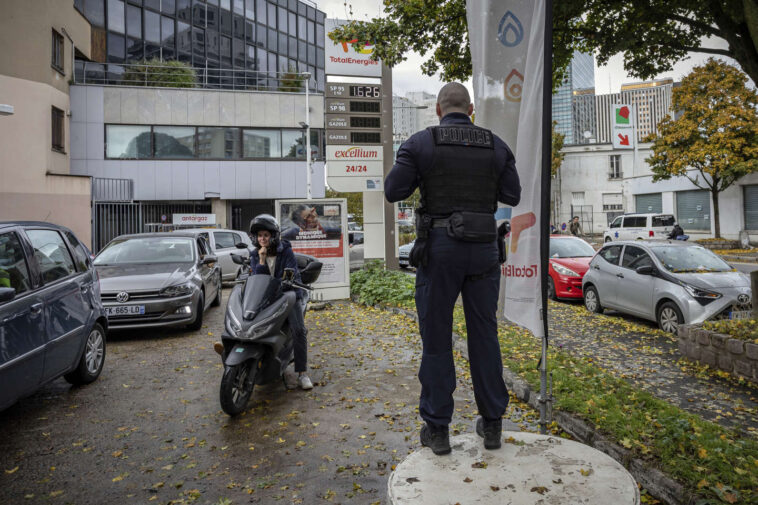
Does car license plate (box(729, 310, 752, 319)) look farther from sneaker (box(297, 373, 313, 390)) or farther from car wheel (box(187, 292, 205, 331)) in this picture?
car wheel (box(187, 292, 205, 331))

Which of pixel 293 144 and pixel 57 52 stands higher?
pixel 57 52

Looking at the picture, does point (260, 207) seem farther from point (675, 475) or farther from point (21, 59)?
point (675, 475)

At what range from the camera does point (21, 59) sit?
1975cm

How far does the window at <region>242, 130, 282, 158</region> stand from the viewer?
28.1 metres

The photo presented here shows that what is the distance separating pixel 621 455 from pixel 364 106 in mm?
12391

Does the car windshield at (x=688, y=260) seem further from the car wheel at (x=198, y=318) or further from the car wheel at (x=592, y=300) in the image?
the car wheel at (x=198, y=318)

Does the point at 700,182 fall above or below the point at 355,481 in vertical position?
above

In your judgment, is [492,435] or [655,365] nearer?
[492,435]

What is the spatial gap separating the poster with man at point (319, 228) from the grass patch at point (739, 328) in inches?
296

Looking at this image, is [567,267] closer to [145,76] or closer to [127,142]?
[127,142]

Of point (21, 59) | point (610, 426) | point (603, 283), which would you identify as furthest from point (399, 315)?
point (21, 59)

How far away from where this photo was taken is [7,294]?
13.6 feet

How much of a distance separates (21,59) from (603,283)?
21.6 metres

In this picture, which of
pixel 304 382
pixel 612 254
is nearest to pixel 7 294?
pixel 304 382
